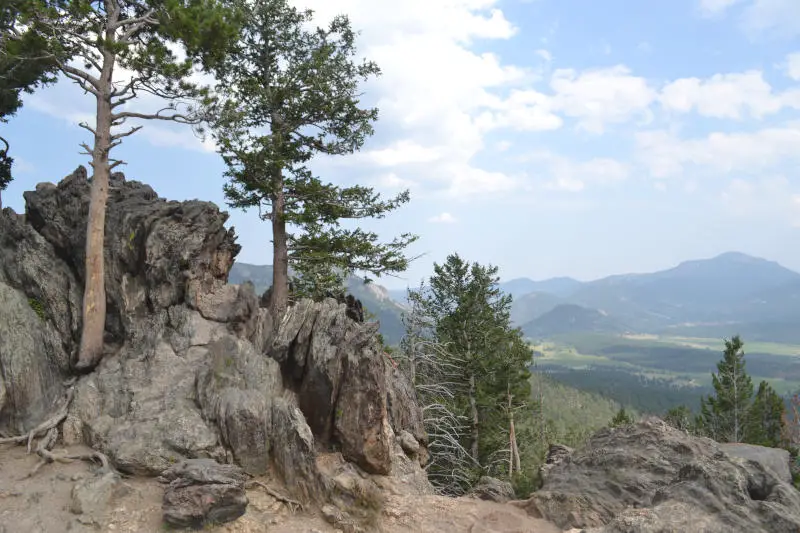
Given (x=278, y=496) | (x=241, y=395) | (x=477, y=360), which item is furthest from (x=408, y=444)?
(x=477, y=360)

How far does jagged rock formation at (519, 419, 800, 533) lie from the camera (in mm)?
10859

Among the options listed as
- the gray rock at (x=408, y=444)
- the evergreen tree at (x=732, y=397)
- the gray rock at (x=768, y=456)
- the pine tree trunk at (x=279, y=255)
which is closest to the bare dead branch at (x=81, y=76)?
the pine tree trunk at (x=279, y=255)

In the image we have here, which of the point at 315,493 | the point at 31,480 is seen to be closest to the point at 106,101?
the point at 31,480

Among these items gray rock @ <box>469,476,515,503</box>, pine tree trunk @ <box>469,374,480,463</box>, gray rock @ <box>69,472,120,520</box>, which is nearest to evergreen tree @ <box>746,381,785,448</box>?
pine tree trunk @ <box>469,374,480,463</box>

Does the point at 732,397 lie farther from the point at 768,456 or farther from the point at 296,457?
the point at 296,457

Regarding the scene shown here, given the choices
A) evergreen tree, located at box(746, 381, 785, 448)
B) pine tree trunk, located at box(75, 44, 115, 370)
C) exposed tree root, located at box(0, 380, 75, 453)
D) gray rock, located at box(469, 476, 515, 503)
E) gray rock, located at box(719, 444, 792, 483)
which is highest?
pine tree trunk, located at box(75, 44, 115, 370)

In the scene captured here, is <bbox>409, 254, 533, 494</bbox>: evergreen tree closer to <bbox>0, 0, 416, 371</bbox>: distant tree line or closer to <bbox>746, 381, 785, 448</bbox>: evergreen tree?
<bbox>0, 0, 416, 371</bbox>: distant tree line

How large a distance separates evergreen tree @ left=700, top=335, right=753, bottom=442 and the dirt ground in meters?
44.8

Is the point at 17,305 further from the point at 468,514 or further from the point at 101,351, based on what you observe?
the point at 468,514

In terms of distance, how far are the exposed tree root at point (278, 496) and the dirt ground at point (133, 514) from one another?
11 centimetres

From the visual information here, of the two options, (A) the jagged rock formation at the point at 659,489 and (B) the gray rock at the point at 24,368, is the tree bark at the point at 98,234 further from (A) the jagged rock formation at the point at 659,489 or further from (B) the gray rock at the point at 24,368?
(A) the jagged rock formation at the point at 659,489

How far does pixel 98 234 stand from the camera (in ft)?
51.5

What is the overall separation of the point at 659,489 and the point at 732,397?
4555 centimetres

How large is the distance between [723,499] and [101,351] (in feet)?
59.0
